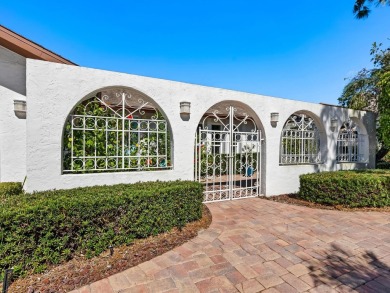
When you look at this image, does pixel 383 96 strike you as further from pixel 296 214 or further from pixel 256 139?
pixel 296 214

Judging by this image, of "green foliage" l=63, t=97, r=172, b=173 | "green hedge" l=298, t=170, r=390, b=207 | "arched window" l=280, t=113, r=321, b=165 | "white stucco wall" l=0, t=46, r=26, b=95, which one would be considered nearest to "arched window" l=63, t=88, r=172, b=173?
"green foliage" l=63, t=97, r=172, b=173

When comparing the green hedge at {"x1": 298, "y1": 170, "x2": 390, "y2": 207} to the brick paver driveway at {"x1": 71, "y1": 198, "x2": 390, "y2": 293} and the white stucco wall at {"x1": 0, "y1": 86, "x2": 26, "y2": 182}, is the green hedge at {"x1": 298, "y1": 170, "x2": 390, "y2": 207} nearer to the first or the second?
the brick paver driveway at {"x1": 71, "y1": 198, "x2": 390, "y2": 293}

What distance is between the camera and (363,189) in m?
5.53

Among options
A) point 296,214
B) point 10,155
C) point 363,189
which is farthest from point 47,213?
point 363,189

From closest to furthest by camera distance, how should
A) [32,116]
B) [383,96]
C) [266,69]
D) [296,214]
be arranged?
1. [32,116]
2. [296,214]
3. [383,96]
4. [266,69]

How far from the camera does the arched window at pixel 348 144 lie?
8.42m

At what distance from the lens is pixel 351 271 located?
9.07 ft

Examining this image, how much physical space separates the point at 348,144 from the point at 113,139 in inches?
371

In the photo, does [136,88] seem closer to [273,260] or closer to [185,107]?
[185,107]

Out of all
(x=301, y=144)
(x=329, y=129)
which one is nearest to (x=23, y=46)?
(x=301, y=144)

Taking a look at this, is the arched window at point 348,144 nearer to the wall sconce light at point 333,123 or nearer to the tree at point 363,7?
the wall sconce light at point 333,123

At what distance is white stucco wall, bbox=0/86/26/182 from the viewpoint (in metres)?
5.11

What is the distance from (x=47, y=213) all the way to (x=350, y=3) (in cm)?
1053

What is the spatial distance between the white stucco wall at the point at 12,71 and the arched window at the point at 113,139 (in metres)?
2.33
